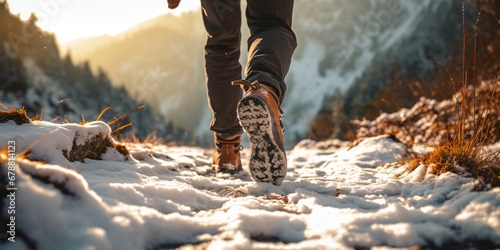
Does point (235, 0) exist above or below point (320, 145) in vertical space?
above

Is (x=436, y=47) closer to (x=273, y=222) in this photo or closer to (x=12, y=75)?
(x=273, y=222)

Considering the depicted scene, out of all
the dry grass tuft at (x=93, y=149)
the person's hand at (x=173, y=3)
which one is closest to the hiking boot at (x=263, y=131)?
the dry grass tuft at (x=93, y=149)

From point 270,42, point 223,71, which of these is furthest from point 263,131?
point 223,71

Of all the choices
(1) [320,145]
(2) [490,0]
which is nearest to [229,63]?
(1) [320,145]

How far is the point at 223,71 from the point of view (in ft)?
5.93

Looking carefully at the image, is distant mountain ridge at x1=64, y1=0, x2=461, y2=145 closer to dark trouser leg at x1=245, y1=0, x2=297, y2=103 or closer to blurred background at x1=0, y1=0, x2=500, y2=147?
blurred background at x1=0, y1=0, x2=500, y2=147

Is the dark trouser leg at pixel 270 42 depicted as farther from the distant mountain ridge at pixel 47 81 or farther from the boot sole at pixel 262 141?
the distant mountain ridge at pixel 47 81

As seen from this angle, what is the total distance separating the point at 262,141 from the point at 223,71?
2.60 ft

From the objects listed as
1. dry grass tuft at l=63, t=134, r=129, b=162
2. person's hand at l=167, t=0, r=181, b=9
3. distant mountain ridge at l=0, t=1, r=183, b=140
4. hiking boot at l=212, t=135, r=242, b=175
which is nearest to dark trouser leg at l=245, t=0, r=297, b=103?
person's hand at l=167, t=0, r=181, b=9

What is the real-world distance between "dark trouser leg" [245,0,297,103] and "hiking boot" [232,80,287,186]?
83 mm

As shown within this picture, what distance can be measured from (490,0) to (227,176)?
10.9 m

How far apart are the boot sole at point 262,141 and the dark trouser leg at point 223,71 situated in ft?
2.15

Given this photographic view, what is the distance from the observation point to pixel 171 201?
869 millimetres

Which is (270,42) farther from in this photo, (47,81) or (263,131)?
(47,81)
